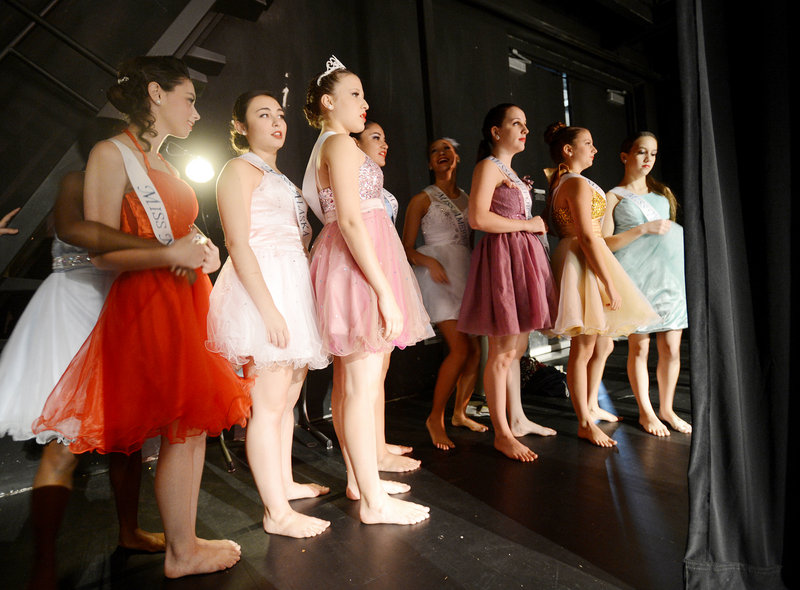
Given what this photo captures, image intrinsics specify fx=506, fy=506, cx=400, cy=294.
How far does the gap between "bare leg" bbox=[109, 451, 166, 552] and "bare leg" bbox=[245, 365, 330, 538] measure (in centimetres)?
36

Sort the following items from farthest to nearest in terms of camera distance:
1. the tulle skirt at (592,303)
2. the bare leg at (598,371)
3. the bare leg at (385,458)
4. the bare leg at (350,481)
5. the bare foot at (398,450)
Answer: the bare leg at (598,371) < the bare foot at (398,450) < the tulle skirt at (592,303) < the bare leg at (385,458) < the bare leg at (350,481)

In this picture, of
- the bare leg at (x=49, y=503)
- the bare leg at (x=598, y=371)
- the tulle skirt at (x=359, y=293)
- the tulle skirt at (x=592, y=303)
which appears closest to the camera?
the bare leg at (x=49, y=503)

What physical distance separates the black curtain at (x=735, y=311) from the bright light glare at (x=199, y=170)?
2263mm

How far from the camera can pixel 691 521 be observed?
1127mm

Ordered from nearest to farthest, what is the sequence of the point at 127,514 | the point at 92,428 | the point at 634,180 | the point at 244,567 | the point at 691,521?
1. the point at 691,521
2. the point at 92,428
3. the point at 244,567
4. the point at 127,514
5. the point at 634,180

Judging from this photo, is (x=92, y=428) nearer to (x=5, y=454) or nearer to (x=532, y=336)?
(x=5, y=454)

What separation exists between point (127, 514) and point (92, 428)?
58 cm

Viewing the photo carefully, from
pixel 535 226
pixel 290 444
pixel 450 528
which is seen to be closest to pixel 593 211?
pixel 535 226

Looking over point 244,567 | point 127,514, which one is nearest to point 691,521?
point 244,567

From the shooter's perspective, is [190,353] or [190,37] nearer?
[190,353]

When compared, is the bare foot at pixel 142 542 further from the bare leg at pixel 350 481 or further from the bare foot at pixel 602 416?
the bare foot at pixel 602 416

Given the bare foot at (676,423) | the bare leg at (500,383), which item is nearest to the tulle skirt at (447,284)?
the bare leg at (500,383)

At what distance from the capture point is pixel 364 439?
1751mm

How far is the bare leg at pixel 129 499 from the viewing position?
165 cm
